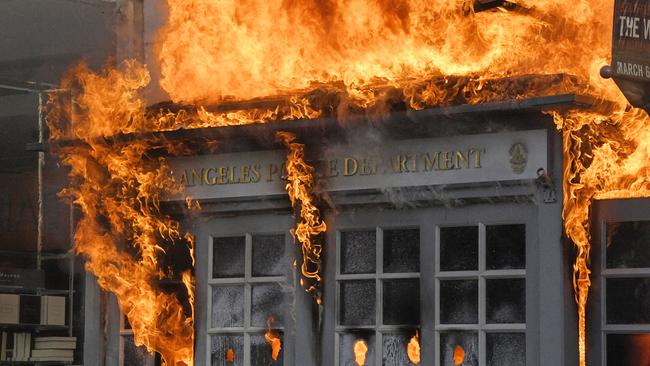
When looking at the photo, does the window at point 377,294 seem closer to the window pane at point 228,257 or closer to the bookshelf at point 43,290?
the window pane at point 228,257

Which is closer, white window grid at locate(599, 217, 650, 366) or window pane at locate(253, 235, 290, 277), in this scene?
white window grid at locate(599, 217, 650, 366)

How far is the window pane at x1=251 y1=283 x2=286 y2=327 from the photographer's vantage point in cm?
1150

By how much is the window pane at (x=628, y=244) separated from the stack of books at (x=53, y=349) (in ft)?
25.2

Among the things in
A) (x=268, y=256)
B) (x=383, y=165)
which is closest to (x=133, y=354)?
(x=268, y=256)

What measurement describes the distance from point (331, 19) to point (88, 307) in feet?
11.7

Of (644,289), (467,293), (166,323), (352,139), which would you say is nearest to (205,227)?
(166,323)

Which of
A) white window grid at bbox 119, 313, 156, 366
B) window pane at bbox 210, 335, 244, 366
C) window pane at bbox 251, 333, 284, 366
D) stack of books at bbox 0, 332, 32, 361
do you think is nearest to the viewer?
window pane at bbox 251, 333, 284, 366

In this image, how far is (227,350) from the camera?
11758 millimetres

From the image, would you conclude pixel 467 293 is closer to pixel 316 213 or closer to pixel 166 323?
pixel 316 213

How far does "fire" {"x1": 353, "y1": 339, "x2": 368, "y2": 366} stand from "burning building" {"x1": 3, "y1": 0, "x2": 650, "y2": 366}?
0.04ft

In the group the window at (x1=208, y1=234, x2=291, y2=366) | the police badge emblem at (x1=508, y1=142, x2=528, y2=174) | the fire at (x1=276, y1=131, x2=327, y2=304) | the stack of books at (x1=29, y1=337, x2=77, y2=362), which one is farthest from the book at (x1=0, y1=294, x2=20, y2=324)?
the police badge emblem at (x1=508, y1=142, x2=528, y2=174)

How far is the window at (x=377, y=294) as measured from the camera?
10.8 meters

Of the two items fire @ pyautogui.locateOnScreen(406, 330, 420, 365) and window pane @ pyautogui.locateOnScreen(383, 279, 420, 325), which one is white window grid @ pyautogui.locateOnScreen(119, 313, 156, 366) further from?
fire @ pyautogui.locateOnScreen(406, 330, 420, 365)

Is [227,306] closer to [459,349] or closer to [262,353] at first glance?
[262,353]
